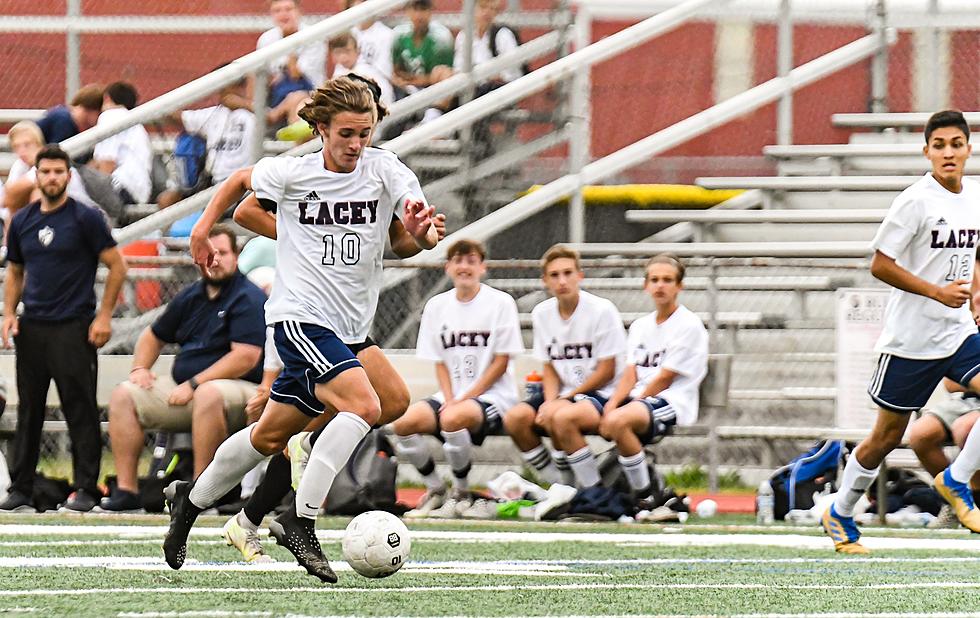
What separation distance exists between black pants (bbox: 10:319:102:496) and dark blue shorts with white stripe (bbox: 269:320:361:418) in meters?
4.73

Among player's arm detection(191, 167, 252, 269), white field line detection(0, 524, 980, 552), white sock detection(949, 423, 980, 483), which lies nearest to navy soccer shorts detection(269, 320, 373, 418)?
player's arm detection(191, 167, 252, 269)

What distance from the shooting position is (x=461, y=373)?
40.6 ft

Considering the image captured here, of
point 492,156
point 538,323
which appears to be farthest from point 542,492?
point 492,156

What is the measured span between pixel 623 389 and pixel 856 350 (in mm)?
1451

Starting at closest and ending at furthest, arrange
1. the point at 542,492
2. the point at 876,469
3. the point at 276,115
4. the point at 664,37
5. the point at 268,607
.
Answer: the point at 268,607, the point at 876,469, the point at 542,492, the point at 276,115, the point at 664,37

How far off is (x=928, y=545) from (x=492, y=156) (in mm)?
5778

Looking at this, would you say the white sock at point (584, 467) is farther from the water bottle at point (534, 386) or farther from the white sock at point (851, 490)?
the white sock at point (851, 490)

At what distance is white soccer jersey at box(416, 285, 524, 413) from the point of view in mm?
12234

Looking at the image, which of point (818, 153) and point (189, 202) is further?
point (818, 153)

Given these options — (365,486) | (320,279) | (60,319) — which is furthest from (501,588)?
(60,319)

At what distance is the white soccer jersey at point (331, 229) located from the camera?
23.6ft

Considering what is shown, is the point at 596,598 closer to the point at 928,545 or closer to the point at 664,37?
the point at 928,545

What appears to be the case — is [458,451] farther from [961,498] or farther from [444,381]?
[961,498]

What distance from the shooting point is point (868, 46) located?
51.3ft
